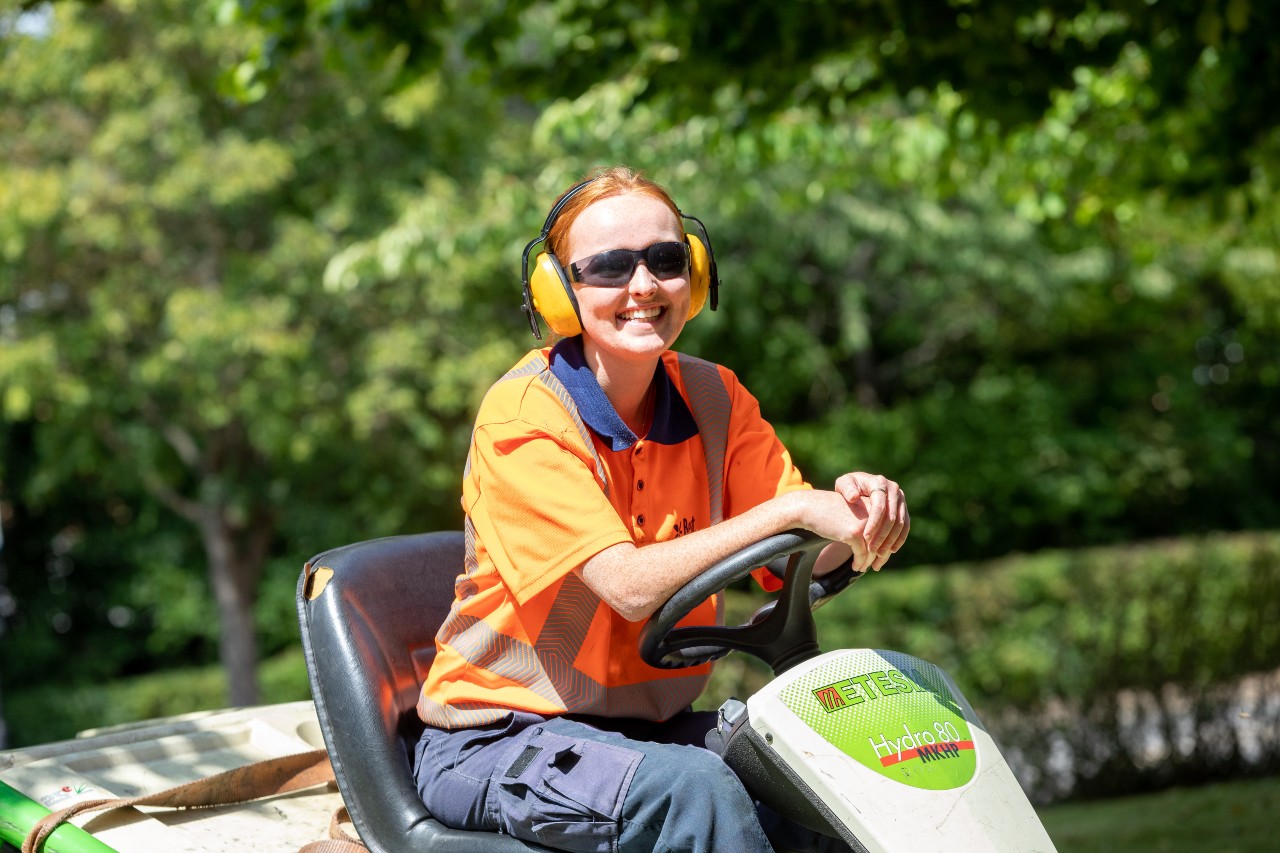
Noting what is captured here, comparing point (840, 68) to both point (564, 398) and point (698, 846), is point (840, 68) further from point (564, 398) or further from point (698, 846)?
point (698, 846)

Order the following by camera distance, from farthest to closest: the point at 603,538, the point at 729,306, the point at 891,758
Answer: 1. the point at 729,306
2. the point at 603,538
3. the point at 891,758

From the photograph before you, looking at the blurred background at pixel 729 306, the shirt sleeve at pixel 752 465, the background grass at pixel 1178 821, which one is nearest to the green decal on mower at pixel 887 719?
the shirt sleeve at pixel 752 465

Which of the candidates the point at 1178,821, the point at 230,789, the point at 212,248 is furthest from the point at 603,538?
the point at 212,248

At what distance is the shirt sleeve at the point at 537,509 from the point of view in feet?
6.40

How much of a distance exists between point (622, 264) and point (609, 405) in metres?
0.23

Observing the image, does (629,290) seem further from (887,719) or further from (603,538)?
(887,719)

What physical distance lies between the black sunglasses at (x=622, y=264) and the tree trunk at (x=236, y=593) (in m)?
9.19

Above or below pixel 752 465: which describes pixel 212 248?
above

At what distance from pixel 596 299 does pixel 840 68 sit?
4.27 meters

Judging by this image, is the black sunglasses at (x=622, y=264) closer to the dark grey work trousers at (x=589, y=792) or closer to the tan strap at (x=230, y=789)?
the dark grey work trousers at (x=589, y=792)

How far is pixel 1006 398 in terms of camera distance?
14.4 metres

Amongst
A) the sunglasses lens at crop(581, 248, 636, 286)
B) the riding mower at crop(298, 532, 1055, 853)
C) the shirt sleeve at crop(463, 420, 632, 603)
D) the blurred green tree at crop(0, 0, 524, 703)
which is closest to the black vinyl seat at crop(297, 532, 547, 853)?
the riding mower at crop(298, 532, 1055, 853)

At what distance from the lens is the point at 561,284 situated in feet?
7.09

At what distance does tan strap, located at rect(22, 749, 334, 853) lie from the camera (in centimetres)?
215
